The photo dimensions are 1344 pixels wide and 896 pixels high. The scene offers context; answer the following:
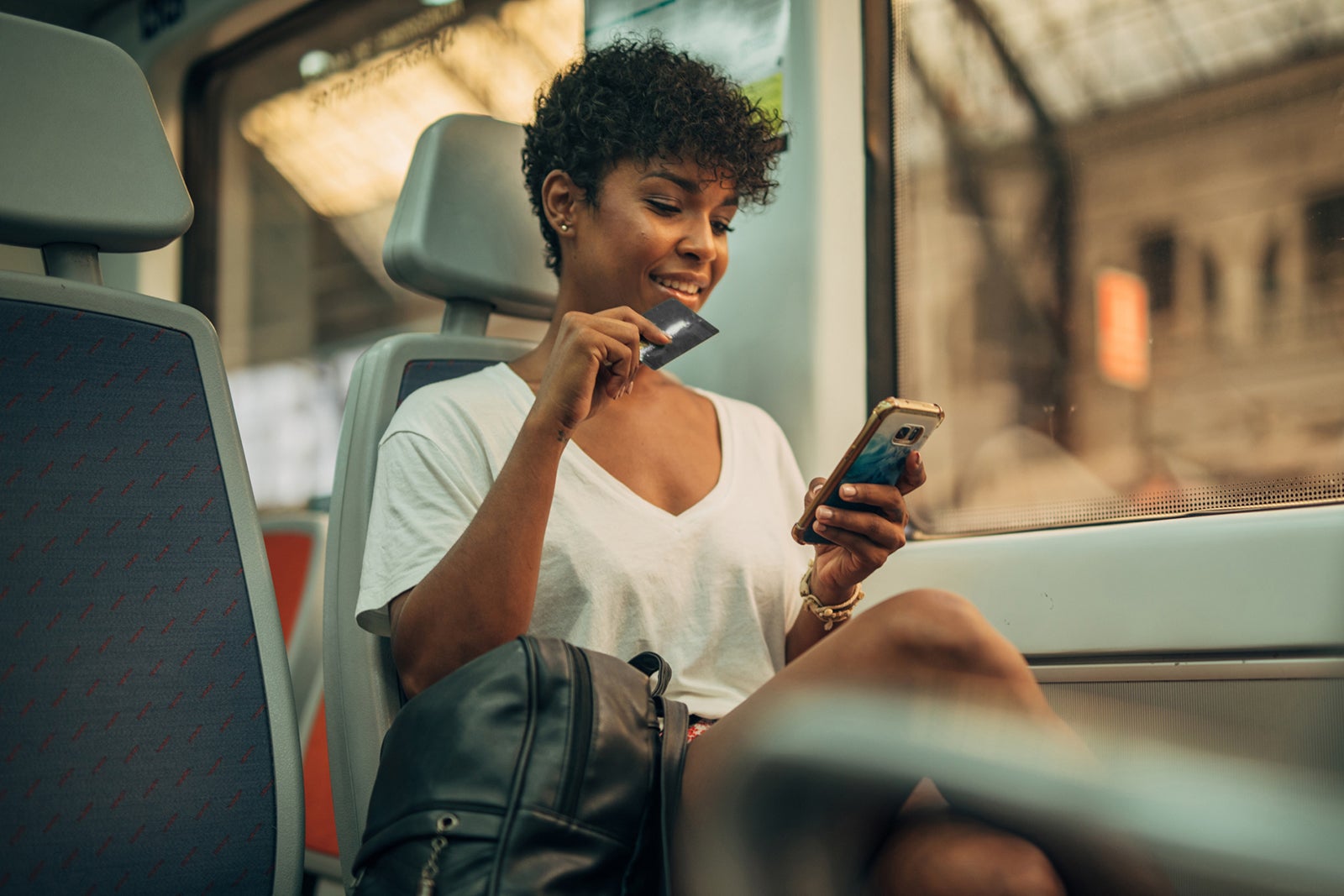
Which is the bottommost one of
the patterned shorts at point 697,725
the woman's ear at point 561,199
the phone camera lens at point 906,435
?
the patterned shorts at point 697,725

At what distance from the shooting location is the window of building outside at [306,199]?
2697mm

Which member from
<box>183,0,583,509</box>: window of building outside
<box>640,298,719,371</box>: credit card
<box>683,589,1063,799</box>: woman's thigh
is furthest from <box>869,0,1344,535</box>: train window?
<box>183,0,583,509</box>: window of building outside

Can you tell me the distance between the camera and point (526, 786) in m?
0.81

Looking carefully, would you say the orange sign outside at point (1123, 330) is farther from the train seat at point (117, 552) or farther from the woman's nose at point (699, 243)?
the train seat at point (117, 552)

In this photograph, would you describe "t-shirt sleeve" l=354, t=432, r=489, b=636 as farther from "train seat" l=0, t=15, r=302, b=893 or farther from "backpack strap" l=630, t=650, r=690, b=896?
"backpack strap" l=630, t=650, r=690, b=896

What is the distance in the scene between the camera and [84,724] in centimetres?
111

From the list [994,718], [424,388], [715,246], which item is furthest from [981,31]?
[994,718]

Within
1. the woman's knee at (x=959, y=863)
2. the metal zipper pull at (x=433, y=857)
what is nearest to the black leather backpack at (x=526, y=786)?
the metal zipper pull at (x=433, y=857)

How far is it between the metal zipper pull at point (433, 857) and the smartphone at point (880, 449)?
0.46 metres

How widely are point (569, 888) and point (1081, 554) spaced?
0.76m

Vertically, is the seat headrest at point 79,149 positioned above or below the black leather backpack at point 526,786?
above

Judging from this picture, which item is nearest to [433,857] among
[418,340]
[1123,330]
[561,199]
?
[418,340]

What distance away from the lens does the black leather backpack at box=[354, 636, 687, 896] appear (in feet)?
2.60

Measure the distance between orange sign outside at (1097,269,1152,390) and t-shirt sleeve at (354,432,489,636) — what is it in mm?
747
